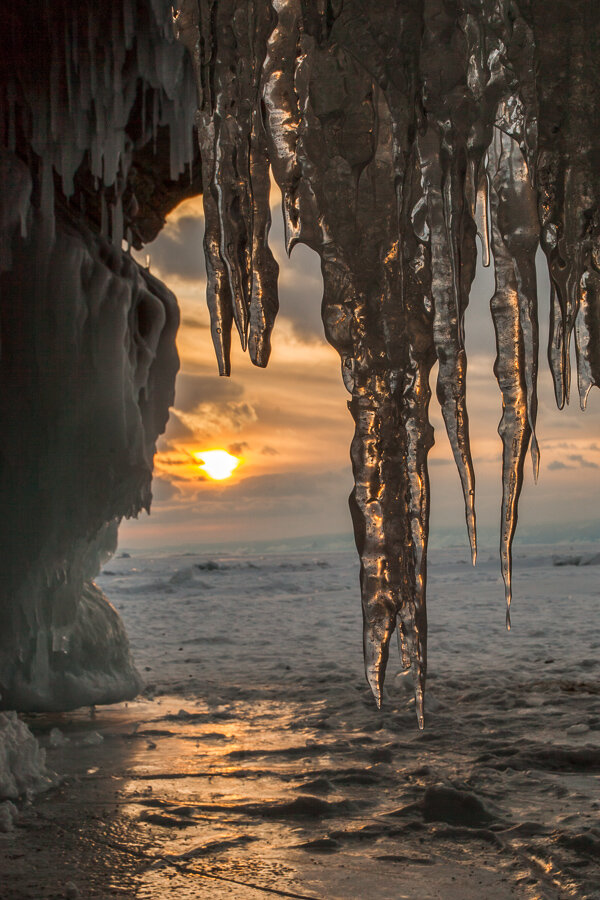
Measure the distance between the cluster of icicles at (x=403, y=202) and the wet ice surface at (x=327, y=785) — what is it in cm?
57

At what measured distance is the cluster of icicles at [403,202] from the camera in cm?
221

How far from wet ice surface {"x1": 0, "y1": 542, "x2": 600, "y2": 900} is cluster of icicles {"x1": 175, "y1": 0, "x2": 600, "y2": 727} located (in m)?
0.57

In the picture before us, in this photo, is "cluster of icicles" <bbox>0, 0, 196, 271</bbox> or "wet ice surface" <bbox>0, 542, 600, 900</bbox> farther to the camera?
"cluster of icicles" <bbox>0, 0, 196, 271</bbox>

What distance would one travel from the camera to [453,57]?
224 centimetres

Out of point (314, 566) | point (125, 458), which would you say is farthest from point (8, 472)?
point (314, 566)

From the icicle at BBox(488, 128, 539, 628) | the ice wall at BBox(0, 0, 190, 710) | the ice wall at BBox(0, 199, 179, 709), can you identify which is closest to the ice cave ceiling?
the icicle at BBox(488, 128, 539, 628)

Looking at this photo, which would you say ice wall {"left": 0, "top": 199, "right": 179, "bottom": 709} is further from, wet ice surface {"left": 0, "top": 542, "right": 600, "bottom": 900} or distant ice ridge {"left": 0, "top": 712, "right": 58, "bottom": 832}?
distant ice ridge {"left": 0, "top": 712, "right": 58, "bottom": 832}

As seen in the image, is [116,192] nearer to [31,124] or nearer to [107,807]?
[31,124]

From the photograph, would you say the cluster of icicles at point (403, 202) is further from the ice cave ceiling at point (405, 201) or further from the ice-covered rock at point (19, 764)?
the ice-covered rock at point (19, 764)

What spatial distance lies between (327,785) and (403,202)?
90.4 inches

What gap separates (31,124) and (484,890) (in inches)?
174

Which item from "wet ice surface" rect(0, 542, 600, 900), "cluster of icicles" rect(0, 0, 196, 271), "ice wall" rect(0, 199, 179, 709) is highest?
"cluster of icicles" rect(0, 0, 196, 271)

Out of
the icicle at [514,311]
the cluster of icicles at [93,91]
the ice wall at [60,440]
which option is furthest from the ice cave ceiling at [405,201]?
the ice wall at [60,440]

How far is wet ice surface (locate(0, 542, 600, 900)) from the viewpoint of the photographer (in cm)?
237
